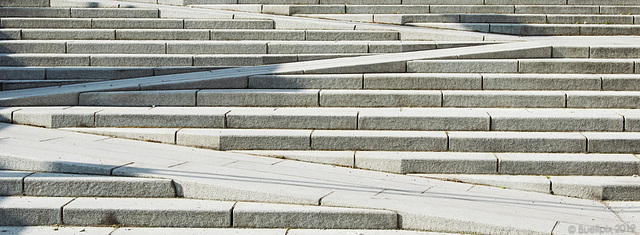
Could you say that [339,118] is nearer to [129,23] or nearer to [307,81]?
[307,81]

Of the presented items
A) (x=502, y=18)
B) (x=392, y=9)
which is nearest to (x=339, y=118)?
(x=392, y=9)

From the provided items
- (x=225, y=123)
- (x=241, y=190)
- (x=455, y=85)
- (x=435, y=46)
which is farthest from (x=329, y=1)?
(x=241, y=190)

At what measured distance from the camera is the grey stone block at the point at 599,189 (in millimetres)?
5070

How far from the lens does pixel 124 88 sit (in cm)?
689

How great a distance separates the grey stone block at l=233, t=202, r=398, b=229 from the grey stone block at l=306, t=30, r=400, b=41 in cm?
447

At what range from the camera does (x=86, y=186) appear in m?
4.95

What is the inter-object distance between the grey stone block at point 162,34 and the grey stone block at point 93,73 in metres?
1.14

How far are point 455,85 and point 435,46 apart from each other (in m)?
1.54

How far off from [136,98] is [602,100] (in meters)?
5.05

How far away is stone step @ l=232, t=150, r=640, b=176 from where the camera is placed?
5.39 m

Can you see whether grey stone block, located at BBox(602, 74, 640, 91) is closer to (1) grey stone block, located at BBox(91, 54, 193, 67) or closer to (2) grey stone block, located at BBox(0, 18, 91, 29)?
(1) grey stone block, located at BBox(91, 54, 193, 67)

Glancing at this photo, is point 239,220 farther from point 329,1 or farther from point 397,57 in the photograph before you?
point 329,1

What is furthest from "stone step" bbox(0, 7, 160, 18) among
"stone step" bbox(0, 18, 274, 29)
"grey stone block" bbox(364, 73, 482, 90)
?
"grey stone block" bbox(364, 73, 482, 90)

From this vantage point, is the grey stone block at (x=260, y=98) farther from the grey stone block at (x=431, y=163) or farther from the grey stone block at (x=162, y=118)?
the grey stone block at (x=431, y=163)
